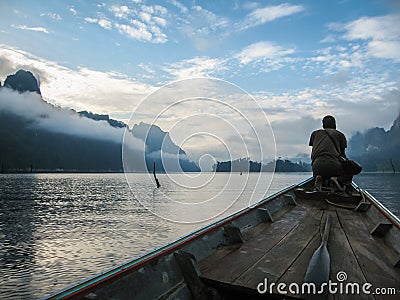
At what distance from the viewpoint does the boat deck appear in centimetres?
350

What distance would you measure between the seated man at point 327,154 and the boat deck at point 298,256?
11.9 feet

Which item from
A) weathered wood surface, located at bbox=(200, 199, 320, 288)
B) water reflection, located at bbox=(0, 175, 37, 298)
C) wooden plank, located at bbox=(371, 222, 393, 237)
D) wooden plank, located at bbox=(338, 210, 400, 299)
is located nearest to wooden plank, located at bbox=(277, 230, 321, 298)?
weathered wood surface, located at bbox=(200, 199, 320, 288)

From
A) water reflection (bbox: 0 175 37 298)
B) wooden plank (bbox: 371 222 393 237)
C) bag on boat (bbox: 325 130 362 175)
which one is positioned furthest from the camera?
water reflection (bbox: 0 175 37 298)

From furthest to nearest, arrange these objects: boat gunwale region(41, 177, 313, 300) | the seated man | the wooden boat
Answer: the seated man
the wooden boat
boat gunwale region(41, 177, 313, 300)

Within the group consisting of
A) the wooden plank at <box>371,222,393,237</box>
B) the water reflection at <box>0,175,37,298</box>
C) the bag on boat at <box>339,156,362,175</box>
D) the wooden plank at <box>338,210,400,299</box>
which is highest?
the bag on boat at <box>339,156,362,175</box>

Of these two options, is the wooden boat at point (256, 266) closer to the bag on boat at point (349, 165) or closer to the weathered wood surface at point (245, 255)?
the weathered wood surface at point (245, 255)

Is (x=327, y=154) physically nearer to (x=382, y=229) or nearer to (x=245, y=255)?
(x=382, y=229)

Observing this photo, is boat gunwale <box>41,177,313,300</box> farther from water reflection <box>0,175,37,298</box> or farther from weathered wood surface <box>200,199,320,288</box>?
water reflection <box>0,175,37,298</box>

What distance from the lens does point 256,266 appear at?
3.88 meters

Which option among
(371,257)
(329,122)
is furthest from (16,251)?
(371,257)

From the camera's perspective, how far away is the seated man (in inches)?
401

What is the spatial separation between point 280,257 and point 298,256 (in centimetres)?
26

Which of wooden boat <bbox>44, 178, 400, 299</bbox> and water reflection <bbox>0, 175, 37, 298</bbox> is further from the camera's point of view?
water reflection <bbox>0, 175, 37, 298</bbox>

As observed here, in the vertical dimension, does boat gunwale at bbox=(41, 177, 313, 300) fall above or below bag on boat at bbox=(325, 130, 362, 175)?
below
